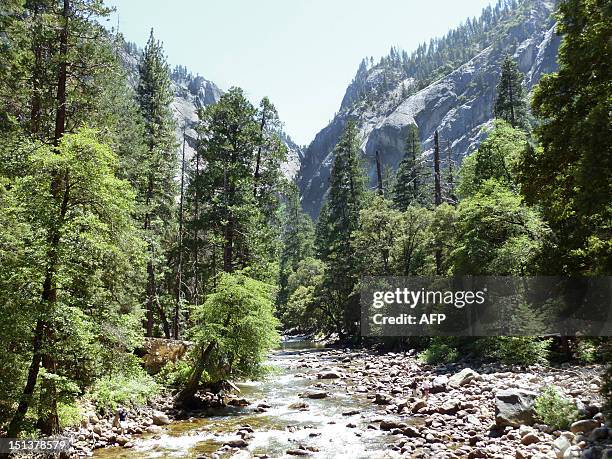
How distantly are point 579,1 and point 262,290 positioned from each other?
12135 mm

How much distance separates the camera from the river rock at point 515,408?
9914mm

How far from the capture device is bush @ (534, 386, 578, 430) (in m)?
9.18

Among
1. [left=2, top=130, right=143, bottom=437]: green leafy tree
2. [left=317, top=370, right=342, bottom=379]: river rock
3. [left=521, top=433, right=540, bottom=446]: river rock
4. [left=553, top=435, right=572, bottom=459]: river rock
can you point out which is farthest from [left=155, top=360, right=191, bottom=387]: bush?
[left=553, top=435, right=572, bottom=459]: river rock

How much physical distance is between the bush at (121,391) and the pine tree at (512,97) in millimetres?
31115

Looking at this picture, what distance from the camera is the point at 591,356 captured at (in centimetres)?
1505

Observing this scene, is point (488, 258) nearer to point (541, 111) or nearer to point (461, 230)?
point (461, 230)

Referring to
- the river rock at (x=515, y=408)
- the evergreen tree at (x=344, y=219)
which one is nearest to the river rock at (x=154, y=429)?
the river rock at (x=515, y=408)

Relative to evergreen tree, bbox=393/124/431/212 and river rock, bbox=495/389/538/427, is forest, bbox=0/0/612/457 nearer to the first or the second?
river rock, bbox=495/389/538/427

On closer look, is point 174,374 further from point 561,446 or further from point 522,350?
point 522,350

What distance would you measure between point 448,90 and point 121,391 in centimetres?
13944

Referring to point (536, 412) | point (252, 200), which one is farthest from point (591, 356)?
point (252, 200)

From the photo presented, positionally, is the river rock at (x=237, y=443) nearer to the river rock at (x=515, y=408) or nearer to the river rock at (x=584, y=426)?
the river rock at (x=515, y=408)

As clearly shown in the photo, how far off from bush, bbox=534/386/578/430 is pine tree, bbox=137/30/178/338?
51.6 ft

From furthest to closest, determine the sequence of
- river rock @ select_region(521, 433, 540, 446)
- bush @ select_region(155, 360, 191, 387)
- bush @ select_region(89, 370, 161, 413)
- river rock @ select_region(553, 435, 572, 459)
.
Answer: bush @ select_region(155, 360, 191, 387) → bush @ select_region(89, 370, 161, 413) → river rock @ select_region(521, 433, 540, 446) → river rock @ select_region(553, 435, 572, 459)
